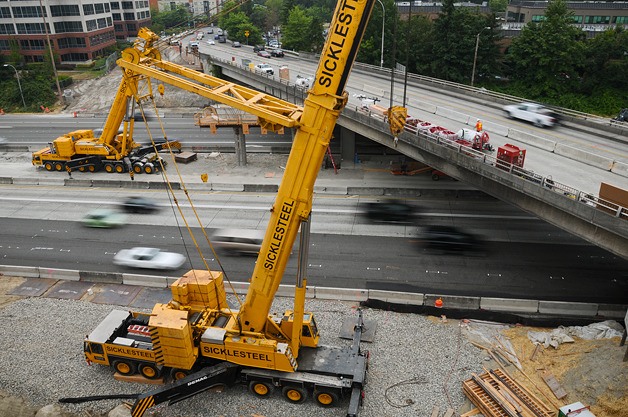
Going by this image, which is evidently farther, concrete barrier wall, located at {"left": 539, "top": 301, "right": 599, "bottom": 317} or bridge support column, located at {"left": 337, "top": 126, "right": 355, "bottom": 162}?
bridge support column, located at {"left": 337, "top": 126, "right": 355, "bottom": 162}

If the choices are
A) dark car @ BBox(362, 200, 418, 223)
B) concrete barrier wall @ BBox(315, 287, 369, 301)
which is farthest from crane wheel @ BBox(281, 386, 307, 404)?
dark car @ BBox(362, 200, 418, 223)

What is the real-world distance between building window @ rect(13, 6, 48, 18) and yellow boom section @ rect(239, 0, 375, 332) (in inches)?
3681

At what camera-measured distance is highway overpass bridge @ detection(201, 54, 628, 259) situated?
75.1ft

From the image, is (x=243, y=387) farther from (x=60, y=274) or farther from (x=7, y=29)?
(x=7, y=29)

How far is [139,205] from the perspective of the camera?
40500 millimetres

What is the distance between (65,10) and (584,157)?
311 feet

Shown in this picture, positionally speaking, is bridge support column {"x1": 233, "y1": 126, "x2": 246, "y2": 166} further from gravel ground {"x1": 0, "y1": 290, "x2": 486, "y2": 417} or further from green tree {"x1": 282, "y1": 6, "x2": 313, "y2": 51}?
green tree {"x1": 282, "y1": 6, "x2": 313, "y2": 51}

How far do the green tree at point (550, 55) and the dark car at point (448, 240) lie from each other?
49478mm

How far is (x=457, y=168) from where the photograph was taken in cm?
3219

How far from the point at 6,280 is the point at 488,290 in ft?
95.6

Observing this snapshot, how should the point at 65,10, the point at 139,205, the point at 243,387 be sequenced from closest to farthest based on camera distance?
the point at 243,387
the point at 139,205
the point at 65,10

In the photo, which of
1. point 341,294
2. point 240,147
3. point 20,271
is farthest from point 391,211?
point 20,271

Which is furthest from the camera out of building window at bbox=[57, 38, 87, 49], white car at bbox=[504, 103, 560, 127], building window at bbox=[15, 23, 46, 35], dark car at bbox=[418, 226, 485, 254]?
building window at bbox=[57, 38, 87, 49]

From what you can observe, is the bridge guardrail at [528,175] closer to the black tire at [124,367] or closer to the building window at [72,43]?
the black tire at [124,367]
